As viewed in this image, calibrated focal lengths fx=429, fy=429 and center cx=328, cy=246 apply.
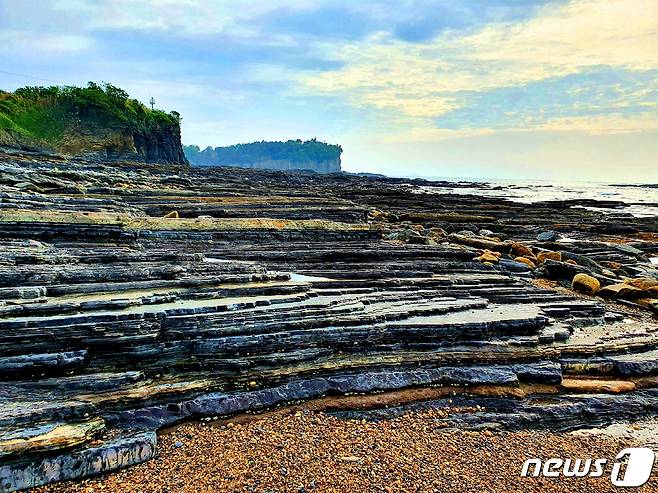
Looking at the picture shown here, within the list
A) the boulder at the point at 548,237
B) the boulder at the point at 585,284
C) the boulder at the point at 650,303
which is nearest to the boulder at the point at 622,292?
the boulder at the point at 650,303

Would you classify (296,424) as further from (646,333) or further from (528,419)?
(646,333)

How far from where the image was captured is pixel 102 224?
613 inches

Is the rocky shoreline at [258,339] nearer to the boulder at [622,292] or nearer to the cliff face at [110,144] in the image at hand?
the boulder at [622,292]

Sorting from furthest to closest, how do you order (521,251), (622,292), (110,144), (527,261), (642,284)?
(110,144), (521,251), (527,261), (642,284), (622,292)

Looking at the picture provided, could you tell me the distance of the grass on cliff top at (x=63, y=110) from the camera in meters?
82.0

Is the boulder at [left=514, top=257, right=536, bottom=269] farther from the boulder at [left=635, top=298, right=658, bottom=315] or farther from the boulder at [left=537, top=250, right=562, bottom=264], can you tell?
the boulder at [left=635, top=298, right=658, bottom=315]

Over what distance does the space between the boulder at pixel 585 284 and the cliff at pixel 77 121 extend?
285 feet

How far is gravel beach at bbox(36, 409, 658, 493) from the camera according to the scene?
6.64m

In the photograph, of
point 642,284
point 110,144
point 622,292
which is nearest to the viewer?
point 622,292

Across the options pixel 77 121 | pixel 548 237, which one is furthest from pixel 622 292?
pixel 77 121

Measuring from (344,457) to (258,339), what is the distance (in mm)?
3224

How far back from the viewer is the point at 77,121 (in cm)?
8769

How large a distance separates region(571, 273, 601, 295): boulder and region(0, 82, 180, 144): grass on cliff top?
91.4m

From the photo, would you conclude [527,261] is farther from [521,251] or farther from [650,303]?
[650,303]
